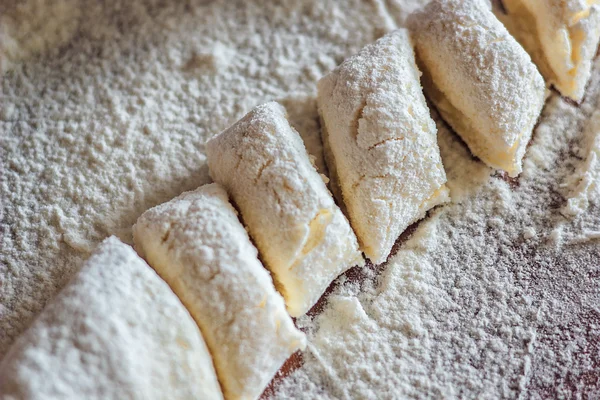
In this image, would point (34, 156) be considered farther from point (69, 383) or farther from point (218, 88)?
point (69, 383)

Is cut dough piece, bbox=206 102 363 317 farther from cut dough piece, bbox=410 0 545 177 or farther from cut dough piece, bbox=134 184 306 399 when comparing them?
cut dough piece, bbox=410 0 545 177

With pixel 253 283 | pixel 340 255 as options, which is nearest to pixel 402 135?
pixel 340 255

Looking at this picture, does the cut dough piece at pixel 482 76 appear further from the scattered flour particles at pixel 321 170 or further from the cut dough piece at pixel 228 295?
the cut dough piece at pixel 228 295

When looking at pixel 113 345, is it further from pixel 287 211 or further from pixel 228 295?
pixel 287 211

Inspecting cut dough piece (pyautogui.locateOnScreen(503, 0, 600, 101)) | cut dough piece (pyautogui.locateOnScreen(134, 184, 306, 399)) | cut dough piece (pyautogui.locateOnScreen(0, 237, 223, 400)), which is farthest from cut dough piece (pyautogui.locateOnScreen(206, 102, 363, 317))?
cut dough piece (pyautogui.locateOnScreen(503, 0, 600, 101))

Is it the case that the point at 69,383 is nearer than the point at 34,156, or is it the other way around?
the point at 69,383

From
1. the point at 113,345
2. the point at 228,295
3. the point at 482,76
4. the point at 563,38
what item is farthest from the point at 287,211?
the point at 563,38

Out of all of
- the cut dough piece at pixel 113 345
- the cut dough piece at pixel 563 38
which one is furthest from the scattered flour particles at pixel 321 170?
the cut dough piece at pixel 113 345
